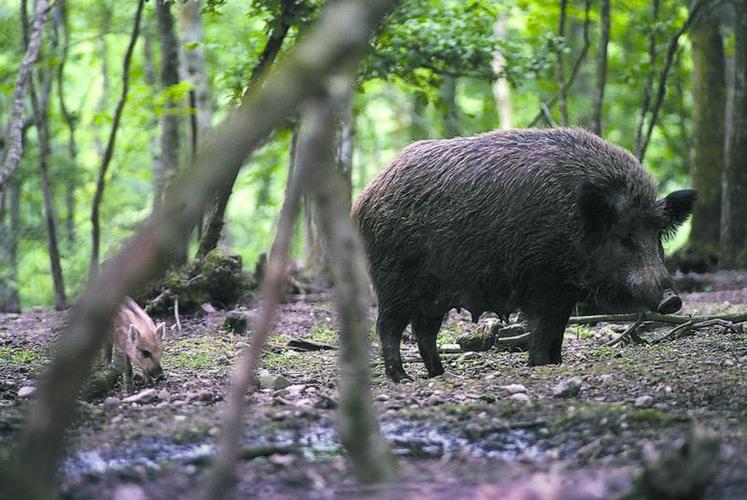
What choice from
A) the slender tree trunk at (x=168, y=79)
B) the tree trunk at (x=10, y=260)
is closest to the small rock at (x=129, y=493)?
the slender tree trunk at (x=168, y=79)

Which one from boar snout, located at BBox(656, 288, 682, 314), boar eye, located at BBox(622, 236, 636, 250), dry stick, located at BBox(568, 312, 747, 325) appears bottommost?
dry stick, located at BBox(568, 312, 747, 325)

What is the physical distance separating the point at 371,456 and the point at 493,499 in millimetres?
478

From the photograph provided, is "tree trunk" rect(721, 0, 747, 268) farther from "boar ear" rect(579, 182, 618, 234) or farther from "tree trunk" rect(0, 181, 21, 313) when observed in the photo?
"tree trunk" rect(0, 181, 21, 313)

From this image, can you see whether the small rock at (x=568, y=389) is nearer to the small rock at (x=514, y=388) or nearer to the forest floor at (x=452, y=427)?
the forest floor at (x=452, y=427)

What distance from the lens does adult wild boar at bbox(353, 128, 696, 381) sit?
725 cm

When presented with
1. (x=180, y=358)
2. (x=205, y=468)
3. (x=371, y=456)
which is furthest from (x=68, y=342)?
(x=180, y=358)

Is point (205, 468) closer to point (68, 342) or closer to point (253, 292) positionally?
point (68, 342)

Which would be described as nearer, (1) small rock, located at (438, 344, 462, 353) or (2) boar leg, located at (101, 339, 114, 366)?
(2) boar leg, located at (101, 339, 114, 366)

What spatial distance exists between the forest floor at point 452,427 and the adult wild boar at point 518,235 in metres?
0.51

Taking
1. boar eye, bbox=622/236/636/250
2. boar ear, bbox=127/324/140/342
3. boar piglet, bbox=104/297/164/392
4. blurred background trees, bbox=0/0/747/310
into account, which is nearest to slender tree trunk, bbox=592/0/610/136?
blurred background trees, bbox=0/0/747/310

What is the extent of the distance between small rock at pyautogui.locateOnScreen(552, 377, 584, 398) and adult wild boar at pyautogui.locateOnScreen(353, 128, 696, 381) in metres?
1.56

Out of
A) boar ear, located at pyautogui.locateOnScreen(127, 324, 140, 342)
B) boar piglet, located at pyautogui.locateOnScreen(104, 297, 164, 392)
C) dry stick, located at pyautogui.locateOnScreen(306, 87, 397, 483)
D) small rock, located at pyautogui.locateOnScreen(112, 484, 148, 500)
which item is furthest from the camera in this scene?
boar ear, located at pyautogui.locateOnScreen(127, 324, 140, 342)

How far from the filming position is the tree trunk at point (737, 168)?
13516mm

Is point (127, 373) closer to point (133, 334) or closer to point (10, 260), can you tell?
point (133, 334)
